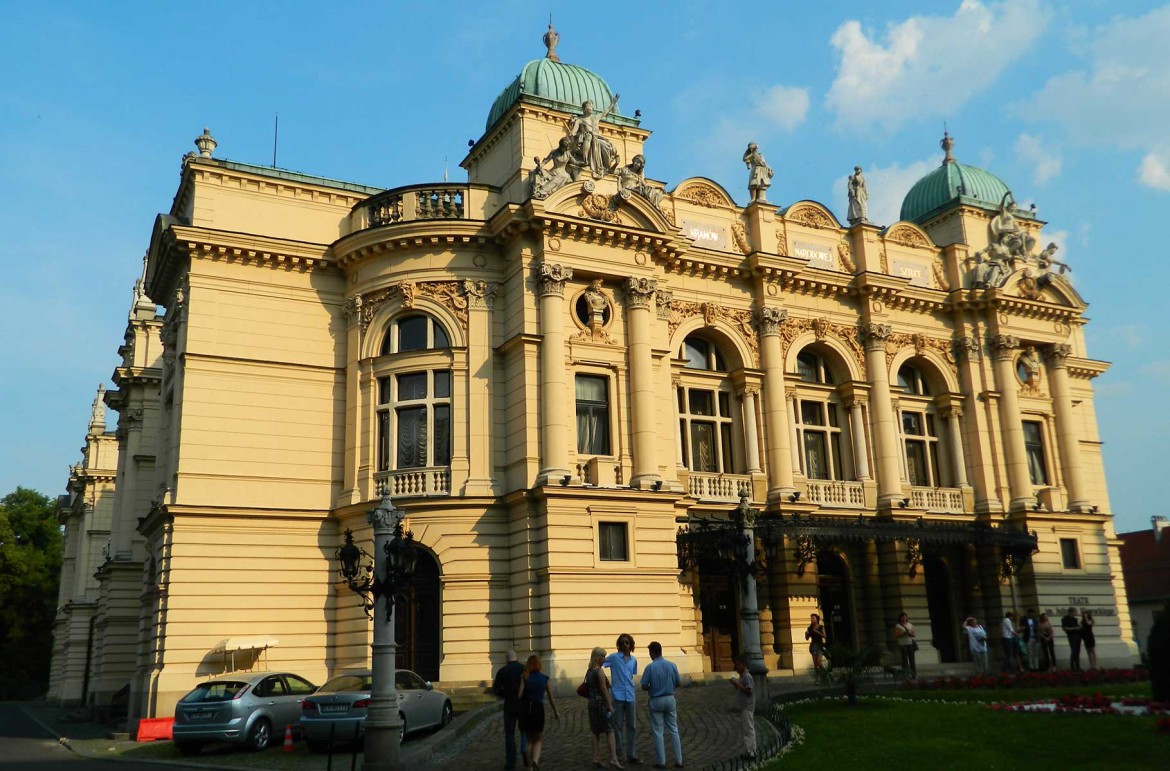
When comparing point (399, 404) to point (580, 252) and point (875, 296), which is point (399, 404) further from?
point (875, 296)

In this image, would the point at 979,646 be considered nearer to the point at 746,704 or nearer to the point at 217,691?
the point at 746,704

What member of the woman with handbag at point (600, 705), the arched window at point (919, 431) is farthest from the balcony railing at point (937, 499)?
the woman with handbag at point (600, 705)

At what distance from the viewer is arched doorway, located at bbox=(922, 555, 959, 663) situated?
36.5 m

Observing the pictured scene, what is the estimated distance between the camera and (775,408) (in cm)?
3412

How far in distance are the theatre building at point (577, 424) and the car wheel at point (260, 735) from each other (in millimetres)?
6050

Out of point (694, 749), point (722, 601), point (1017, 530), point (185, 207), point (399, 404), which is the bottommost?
point (694, 749)

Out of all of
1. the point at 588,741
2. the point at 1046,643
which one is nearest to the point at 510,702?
the point at 588,741

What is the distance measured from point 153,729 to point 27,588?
2246 inches

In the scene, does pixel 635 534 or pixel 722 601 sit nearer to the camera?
pixel 635 534

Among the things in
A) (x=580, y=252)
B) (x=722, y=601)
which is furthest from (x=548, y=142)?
(x=722, y=601)

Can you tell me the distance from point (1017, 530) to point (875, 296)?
32.1 feet

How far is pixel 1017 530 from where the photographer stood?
36.1 m

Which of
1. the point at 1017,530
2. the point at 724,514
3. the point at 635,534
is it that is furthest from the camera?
the point at 1017,530

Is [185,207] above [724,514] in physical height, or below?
above
